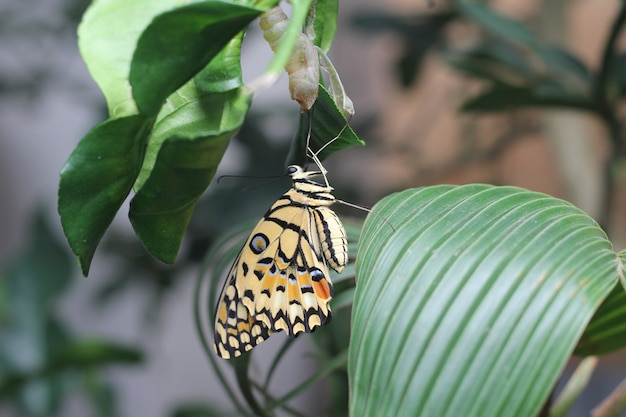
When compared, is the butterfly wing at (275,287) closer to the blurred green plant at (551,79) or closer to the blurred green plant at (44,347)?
the blurred green plant at (551,79)

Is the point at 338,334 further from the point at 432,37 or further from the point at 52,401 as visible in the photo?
the point at 432,37

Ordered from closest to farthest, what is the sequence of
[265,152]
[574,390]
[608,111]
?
1. [574,390]
2. [608,111]
3. [265,152]

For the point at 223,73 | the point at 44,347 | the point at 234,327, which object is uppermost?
the point at 223,73

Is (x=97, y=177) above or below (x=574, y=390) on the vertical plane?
above

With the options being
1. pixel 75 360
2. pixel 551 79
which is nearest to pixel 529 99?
pixel 551 79

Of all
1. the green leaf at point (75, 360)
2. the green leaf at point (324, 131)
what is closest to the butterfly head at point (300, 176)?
the green leaf at point (324, 131)

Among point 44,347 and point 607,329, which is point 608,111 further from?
point 44,347

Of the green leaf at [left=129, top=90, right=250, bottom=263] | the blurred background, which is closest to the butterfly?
the green leaf at [left=129, top=90, right=250, bottom=263]
